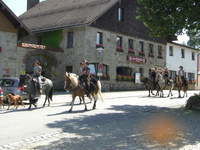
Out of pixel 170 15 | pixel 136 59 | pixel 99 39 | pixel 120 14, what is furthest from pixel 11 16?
pixel 136 59

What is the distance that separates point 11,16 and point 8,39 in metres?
1.85

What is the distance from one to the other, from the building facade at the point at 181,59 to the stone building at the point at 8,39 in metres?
25.1

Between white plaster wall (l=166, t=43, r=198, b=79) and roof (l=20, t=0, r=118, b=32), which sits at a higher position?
roof (l=20, t=0, r=118, b=32)

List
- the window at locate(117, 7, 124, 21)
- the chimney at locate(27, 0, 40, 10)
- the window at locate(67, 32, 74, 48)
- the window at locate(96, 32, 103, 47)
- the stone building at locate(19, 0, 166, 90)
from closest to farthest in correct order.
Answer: the stone building at locate(19, 0, 166, 90), the window at locate(67, 32, 74, 48), the window at locate(96, 32, 103, 47), the window at locate(117, 7, 124, 21), the chimney at locate(27, 0, 40, 10)

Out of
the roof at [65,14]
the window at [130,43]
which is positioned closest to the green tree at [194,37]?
the roof at [65,14]

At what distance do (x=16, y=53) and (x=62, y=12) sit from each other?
501 inches

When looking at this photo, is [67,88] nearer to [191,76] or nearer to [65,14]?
[65,14]

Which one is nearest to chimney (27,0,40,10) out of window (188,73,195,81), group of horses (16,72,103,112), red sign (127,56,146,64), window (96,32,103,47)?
window (96,32,103,47)

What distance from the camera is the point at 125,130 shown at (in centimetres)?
1024

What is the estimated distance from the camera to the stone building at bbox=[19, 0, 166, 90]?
110 ft

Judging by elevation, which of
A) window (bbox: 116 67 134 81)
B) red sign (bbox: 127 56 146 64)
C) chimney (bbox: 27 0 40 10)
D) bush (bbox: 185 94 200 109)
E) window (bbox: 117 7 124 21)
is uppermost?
chimney (bbox: 27 0 40 10)

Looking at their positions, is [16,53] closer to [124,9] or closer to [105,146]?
[124,9]

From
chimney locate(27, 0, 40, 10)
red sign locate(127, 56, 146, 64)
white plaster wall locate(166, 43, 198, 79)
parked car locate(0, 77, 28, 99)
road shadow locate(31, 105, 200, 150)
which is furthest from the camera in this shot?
chimney locate(27, 0, 40, 10)

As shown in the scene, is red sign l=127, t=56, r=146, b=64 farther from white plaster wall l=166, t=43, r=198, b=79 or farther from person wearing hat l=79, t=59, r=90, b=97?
person wearing hat l=79, t=59, r=90, b=97
